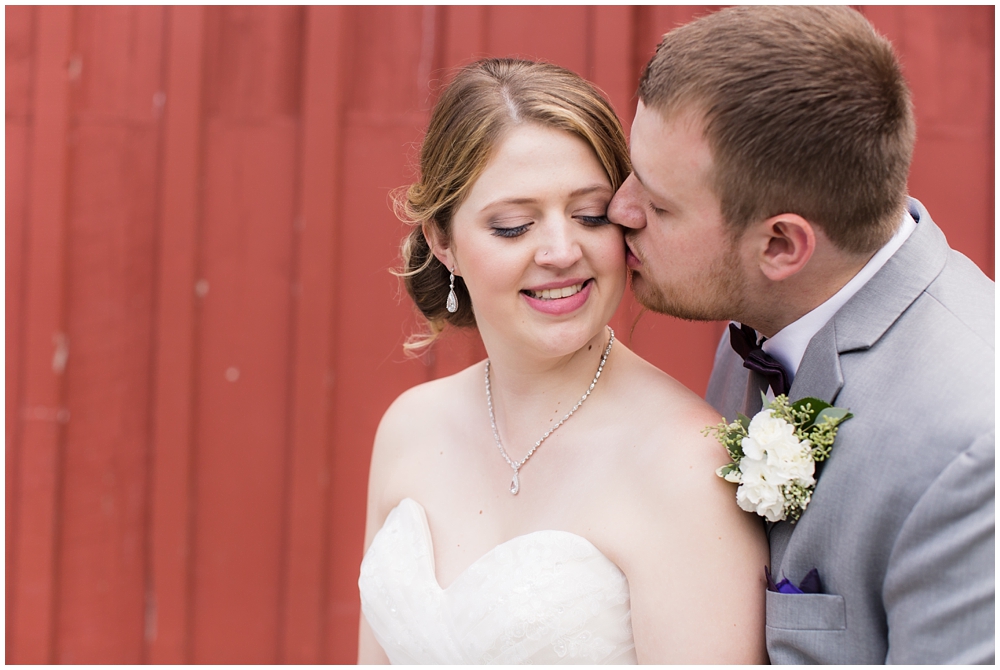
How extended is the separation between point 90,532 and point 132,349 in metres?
0.73

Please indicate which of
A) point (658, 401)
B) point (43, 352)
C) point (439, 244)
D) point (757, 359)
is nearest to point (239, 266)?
point (43, 352)

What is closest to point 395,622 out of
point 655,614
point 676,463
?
point 655,614

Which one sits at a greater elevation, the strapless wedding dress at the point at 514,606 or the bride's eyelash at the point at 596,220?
the bride's eyelash at the point at 596,220

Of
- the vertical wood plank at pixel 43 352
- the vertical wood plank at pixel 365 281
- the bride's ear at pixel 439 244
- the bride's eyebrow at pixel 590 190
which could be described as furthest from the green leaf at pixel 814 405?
the vertical wood plank at pixel 43 352

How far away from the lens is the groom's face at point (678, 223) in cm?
161

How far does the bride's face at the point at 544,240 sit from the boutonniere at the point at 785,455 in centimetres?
46

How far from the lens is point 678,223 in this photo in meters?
1.69

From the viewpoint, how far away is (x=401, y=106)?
114 inches

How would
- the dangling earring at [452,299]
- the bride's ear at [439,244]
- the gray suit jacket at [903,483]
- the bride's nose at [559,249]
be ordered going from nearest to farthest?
the gray suit jacket at [903,483] < the bride's nose at [559,249] < the bride's ear at [439,244] < the dangling earring at [452,299]

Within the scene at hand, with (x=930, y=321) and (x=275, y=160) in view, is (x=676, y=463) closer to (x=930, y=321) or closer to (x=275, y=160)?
(x=930, y=321)

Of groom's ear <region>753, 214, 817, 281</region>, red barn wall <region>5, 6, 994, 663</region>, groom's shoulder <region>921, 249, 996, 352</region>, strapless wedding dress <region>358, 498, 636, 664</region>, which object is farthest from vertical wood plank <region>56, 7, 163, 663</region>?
groom's shoulder <region>921, 249, 996, 352</region>

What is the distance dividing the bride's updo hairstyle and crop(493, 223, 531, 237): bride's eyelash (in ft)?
0.42

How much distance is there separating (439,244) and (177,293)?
1.38 meters

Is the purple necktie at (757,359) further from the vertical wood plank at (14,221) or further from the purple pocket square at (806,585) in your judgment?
the vertical wood plank at (14,221)
